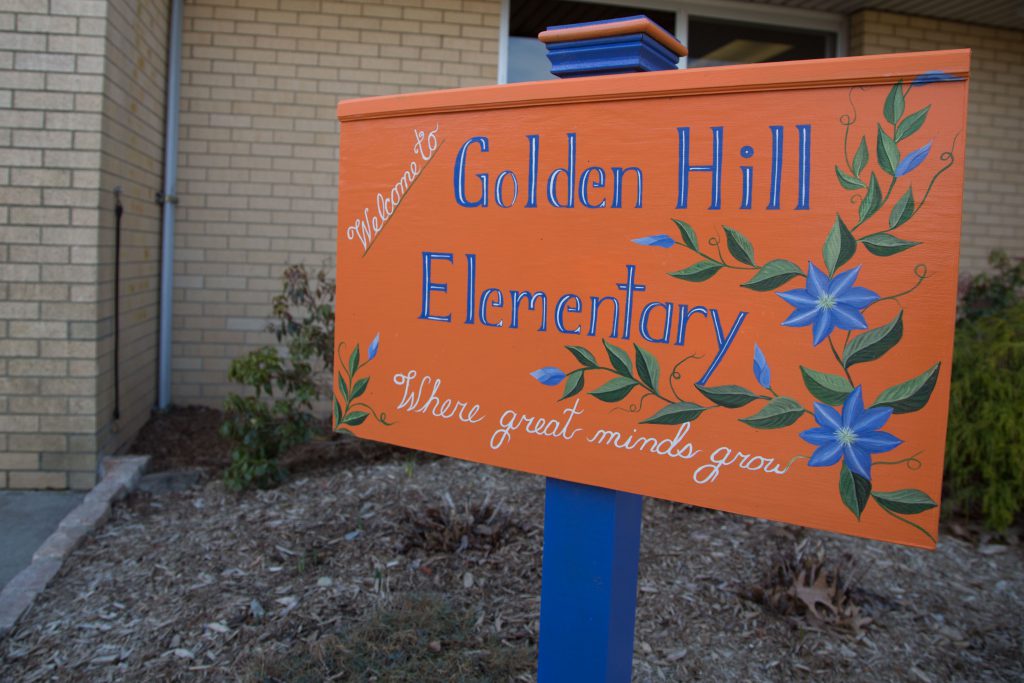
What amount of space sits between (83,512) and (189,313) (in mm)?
2241

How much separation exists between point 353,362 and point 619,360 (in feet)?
2.73

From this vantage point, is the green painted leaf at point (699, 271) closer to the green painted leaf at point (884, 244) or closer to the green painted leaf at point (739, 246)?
the green painted leaf at point (739, 246)

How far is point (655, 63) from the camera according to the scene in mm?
1980

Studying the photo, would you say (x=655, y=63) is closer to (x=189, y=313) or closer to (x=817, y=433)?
(x=817, y=433)

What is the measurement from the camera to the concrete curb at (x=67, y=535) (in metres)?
3.09

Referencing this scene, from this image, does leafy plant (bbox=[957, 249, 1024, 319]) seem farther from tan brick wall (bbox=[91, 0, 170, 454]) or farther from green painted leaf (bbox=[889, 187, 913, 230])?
tan brick wall (bbox=[91, 0, 170, 454])

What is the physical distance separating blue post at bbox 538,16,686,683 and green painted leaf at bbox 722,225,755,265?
49 cm

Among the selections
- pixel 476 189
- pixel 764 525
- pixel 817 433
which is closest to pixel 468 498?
pixel 764 525

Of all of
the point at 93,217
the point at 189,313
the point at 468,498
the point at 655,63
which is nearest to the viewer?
the point at 655,63

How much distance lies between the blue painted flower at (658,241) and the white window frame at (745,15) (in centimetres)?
456

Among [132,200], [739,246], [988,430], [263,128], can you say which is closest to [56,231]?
[132,200]

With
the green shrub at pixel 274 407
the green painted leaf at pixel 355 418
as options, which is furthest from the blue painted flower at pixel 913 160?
the green shrub at pixel 274 407

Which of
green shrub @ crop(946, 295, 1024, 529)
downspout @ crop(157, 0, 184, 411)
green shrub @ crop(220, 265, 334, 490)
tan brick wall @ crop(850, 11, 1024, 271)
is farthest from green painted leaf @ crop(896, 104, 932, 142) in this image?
tan brick wall @ crop(850, 11, 1024, 271)

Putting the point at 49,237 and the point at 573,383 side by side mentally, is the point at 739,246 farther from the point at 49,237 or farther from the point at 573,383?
the point at 49,237
